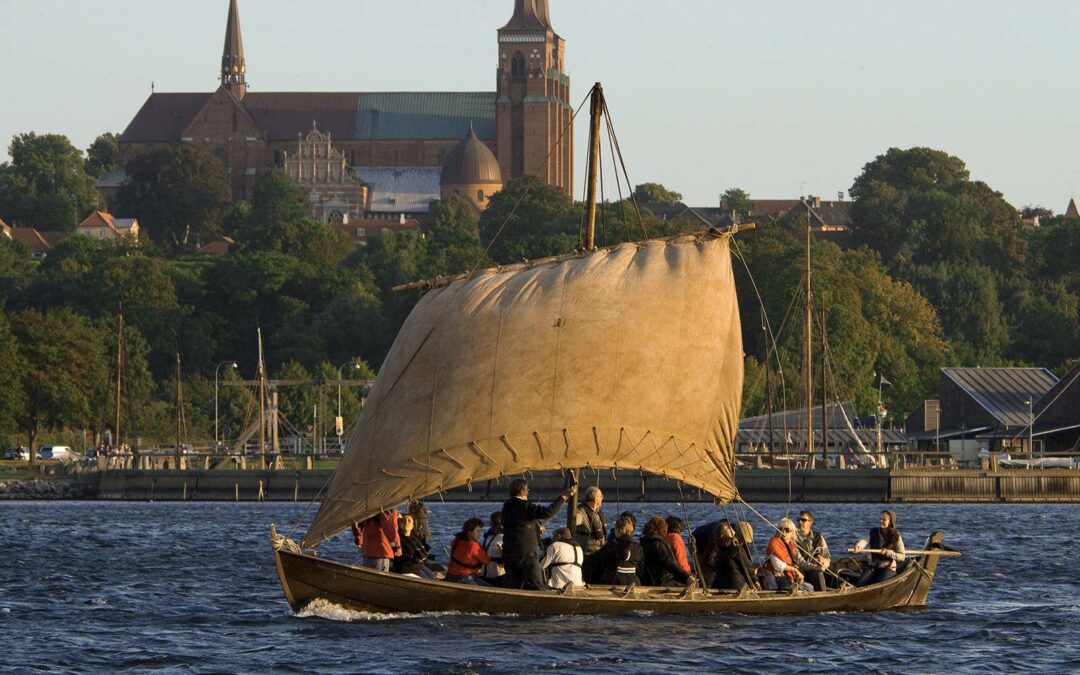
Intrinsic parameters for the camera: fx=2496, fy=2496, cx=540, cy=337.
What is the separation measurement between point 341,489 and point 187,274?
439 feet

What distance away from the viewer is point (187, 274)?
6683 inches

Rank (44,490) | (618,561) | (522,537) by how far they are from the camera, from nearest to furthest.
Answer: (522,537) → (618,561) → (44,490)

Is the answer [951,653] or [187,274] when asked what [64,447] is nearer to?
[187,274]

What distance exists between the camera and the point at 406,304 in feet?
498

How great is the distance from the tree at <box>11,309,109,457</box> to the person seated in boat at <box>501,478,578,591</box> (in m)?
77.1

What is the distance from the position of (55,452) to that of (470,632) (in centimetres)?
8346

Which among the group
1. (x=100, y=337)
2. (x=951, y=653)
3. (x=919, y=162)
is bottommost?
(x=951, y=653)

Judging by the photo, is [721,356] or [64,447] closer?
[721,356]

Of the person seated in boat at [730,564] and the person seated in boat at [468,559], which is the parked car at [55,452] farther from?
the person seated in boat at [730,564]

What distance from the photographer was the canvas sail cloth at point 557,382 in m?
38.1

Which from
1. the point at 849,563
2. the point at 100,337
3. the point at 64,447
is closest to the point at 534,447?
the point at 849,563

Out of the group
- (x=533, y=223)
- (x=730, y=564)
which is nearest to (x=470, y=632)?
(x=730, y=564)

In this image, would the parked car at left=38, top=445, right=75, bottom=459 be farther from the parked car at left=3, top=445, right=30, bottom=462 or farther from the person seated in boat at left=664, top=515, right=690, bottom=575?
the person seated in boat at left=664, top=515, right=690, bottom=575

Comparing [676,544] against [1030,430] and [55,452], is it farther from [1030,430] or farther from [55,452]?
[55,452]
